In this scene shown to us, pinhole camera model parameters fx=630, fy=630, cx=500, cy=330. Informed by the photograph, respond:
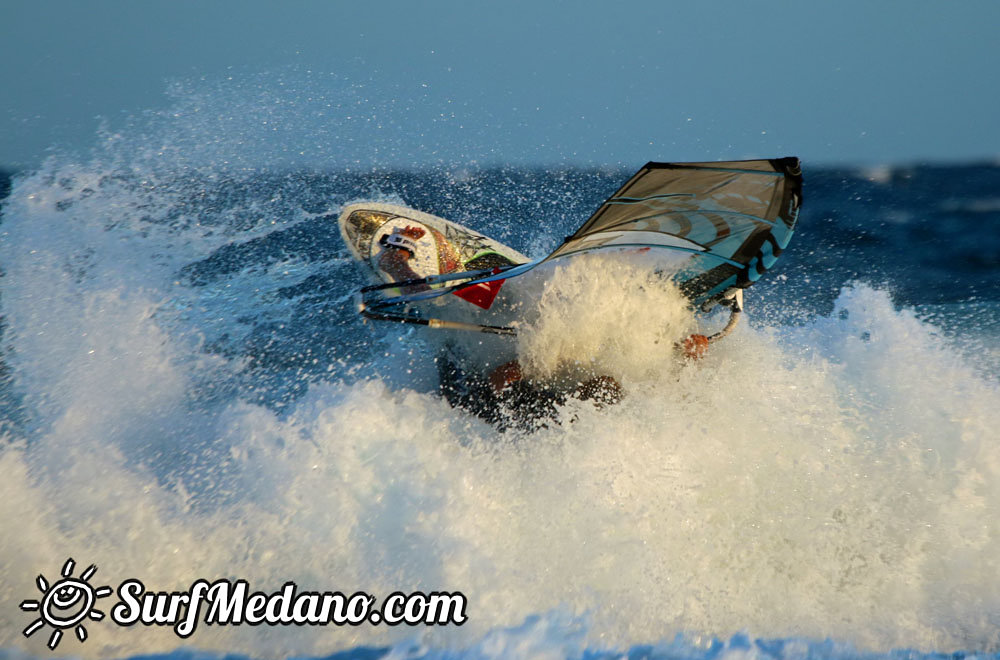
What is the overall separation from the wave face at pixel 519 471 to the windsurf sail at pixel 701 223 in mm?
339

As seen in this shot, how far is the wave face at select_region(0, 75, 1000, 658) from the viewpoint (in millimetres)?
3828

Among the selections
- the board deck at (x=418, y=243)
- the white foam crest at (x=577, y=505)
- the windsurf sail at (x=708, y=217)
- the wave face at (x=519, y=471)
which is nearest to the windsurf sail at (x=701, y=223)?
the windsurf sail at (x=708, y=217)

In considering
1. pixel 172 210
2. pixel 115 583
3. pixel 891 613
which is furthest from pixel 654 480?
pixel 172 210

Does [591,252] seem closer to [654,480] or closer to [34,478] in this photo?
[654,480]

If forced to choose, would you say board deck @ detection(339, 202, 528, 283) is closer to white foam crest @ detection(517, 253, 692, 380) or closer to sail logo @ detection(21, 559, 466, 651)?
white foam crest @ detection(517, 253, 692, 380)

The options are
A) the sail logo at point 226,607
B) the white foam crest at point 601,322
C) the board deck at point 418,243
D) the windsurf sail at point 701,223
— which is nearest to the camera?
the sail logo at point 226,607

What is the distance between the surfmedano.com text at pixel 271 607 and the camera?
381 cm

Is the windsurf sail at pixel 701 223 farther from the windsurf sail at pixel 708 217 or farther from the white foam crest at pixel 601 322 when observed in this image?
the white foam crest at pixel 601 322

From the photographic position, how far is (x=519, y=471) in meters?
4.43

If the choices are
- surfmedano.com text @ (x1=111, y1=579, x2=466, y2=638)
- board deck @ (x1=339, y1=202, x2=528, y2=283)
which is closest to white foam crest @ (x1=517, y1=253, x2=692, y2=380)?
board deck @ (x1=339, y1=202, x2=528, y2=283)

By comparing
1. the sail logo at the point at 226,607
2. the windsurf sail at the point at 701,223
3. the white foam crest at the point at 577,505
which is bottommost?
the sail logo at the point at 226,607

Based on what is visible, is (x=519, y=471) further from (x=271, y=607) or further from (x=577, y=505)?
(x=271, y=607)

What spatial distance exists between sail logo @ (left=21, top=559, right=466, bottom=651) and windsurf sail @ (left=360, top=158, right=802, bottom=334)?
6.28 ft

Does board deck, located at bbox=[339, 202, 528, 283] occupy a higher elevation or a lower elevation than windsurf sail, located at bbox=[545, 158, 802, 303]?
lower
